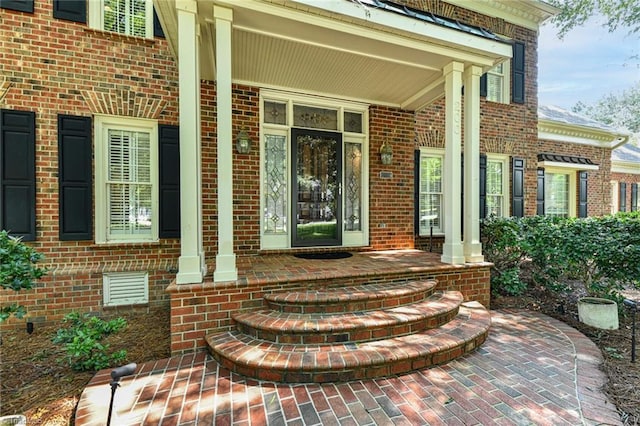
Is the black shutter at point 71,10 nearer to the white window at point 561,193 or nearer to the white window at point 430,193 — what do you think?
the white window at point 430,193

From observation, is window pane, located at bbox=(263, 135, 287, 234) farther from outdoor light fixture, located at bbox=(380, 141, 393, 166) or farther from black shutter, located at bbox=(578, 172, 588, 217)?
black shutter, located at bbox=(578, 172, 588, 217)

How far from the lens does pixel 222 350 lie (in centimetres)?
241

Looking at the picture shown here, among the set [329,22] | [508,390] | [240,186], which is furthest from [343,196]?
[508,390]

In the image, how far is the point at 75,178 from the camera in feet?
12.8

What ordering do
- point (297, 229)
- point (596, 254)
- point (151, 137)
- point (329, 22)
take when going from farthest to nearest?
point (297, 229)
point (151, 137)
point (596, 254)
point (329, 22)

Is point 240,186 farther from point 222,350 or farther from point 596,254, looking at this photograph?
point 596,254

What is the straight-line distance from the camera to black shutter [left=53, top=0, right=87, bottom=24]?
385 cm

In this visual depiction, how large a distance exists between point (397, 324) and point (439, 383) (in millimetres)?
564

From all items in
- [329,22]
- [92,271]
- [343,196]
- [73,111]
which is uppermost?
[329,22]

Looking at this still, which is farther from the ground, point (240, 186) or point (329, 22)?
point (329, 22)

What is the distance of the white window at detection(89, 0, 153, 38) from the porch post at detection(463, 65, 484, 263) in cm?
475

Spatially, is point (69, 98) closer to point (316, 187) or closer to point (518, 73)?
point (316, 187)

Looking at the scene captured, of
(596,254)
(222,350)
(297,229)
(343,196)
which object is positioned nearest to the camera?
(222,350)

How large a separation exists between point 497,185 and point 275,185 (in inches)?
205
